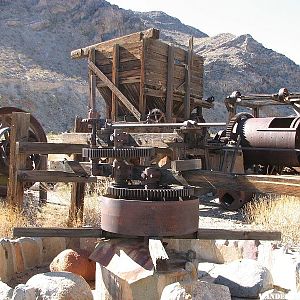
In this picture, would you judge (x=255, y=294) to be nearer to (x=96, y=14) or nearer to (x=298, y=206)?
(x=298, y=206)

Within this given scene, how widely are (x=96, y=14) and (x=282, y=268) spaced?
1962 inches

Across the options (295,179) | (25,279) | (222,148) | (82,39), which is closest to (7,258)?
(25,279)

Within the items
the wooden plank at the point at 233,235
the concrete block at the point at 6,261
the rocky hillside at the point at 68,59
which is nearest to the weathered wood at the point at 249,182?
the wooden plank at the point at 233,235

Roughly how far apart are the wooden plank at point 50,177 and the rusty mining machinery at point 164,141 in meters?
0.36

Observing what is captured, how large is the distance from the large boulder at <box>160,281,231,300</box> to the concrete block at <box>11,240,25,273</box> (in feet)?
7.20

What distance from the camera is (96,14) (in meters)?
51.5

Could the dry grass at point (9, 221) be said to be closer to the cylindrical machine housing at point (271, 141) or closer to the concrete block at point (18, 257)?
the concrete block at point (18, 257)

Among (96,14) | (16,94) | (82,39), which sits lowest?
(16,94)

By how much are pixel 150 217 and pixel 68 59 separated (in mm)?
43167

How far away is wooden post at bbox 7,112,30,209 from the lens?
20.8 ft

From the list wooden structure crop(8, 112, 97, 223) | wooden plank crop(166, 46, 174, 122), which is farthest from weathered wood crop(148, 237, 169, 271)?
wooden plank crop(166, 46, 174, 122)

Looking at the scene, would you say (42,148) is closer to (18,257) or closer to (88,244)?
(88,244)

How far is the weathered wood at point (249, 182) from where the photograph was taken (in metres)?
4.81

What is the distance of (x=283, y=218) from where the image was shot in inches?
253
